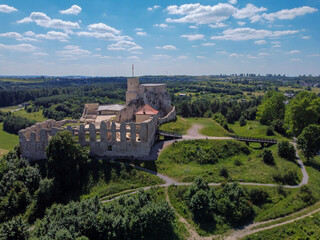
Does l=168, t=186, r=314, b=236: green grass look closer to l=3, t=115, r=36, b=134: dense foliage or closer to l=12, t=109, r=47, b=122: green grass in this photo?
l=3, t=115, r=36, b=134: dense foliage

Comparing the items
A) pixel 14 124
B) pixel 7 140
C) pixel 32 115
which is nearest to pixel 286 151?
pixel 7 140

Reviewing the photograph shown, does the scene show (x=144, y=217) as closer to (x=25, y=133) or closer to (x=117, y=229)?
(x=117, y=229)

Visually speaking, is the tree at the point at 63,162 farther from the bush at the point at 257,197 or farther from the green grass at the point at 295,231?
the bush at the point at 257,197

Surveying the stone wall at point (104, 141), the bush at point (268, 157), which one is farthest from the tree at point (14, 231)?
the bush at point (268, 157)

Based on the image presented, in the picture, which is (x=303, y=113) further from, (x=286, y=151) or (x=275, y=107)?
(x=275, y=107)

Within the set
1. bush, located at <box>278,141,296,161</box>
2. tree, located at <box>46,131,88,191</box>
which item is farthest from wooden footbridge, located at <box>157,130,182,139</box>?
bush, located at <box>278,141,296,161</box>
